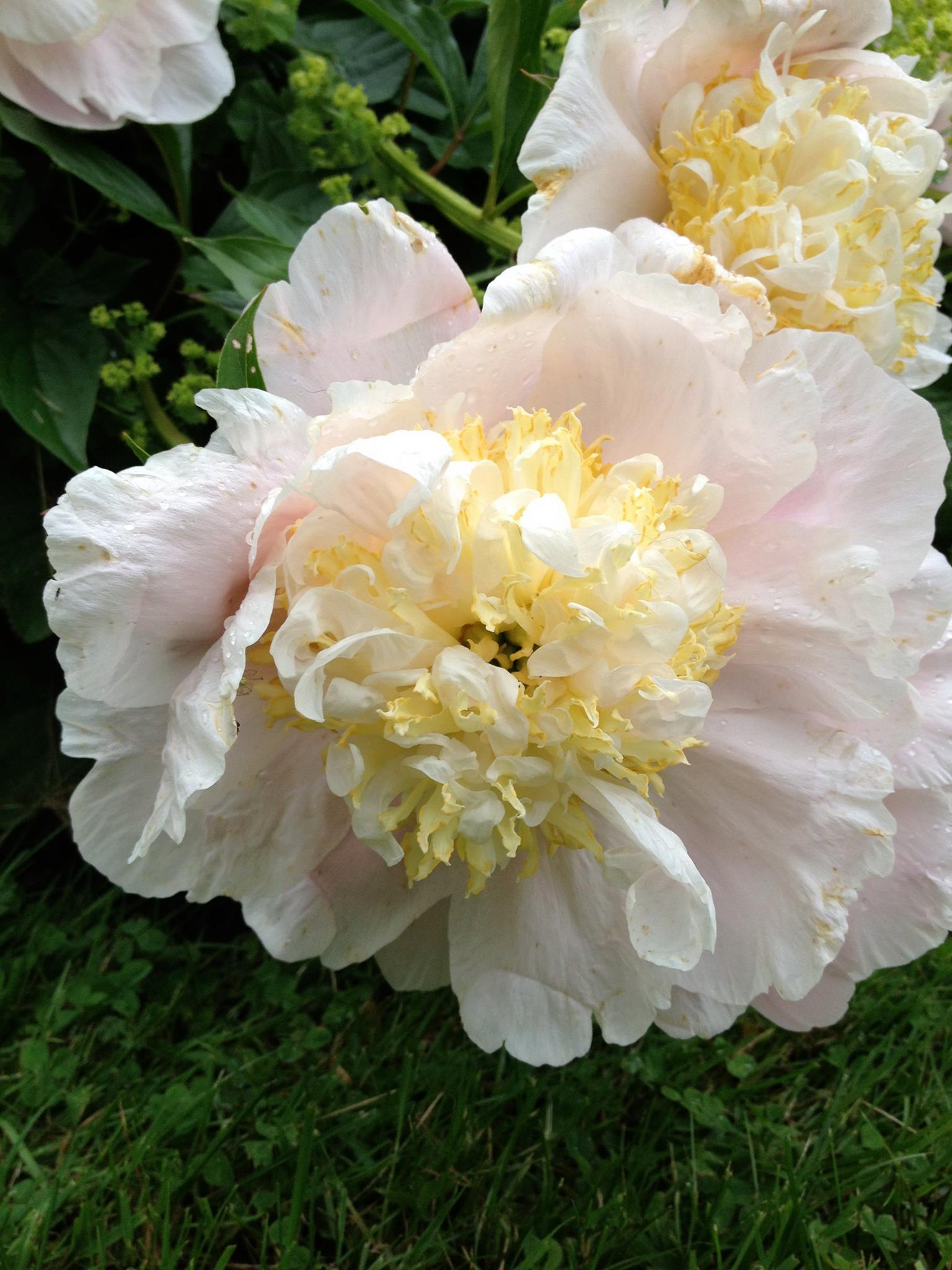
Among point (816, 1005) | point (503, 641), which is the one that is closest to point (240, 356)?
point (503, 641)

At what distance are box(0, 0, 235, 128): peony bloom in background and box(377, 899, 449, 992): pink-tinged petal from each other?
26.6 inches

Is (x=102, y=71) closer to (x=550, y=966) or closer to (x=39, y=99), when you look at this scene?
(x=39, y=99)

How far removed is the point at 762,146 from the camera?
0.70 m

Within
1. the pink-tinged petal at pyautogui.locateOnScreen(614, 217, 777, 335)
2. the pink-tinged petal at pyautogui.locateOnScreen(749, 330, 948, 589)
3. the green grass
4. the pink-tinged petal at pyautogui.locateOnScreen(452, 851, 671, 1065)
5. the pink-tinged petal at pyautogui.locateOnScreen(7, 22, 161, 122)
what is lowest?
the green grass

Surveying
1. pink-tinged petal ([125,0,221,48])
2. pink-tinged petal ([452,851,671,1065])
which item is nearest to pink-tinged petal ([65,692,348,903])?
pink-tinged petal ([452,851,671,1065])

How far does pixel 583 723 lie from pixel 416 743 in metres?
0.08

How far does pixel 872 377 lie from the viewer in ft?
2.06

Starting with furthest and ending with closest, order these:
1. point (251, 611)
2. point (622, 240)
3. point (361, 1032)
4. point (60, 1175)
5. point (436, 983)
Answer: point (361, 1032)
point (60, 1175)
point (436, 983)
point (622, 240)
point (251, 611)

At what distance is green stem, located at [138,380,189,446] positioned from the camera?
41.4 inches

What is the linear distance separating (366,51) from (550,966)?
3.29ft

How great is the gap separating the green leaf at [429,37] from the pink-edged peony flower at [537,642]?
485mm

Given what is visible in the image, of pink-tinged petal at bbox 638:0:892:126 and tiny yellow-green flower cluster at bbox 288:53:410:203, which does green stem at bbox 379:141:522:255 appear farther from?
pink-tinged petal at bbox 638:0:892:126

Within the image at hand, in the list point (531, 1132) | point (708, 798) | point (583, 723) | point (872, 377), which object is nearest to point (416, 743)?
point (583, 723)

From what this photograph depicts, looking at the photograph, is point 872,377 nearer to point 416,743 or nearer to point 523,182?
point 416,743
